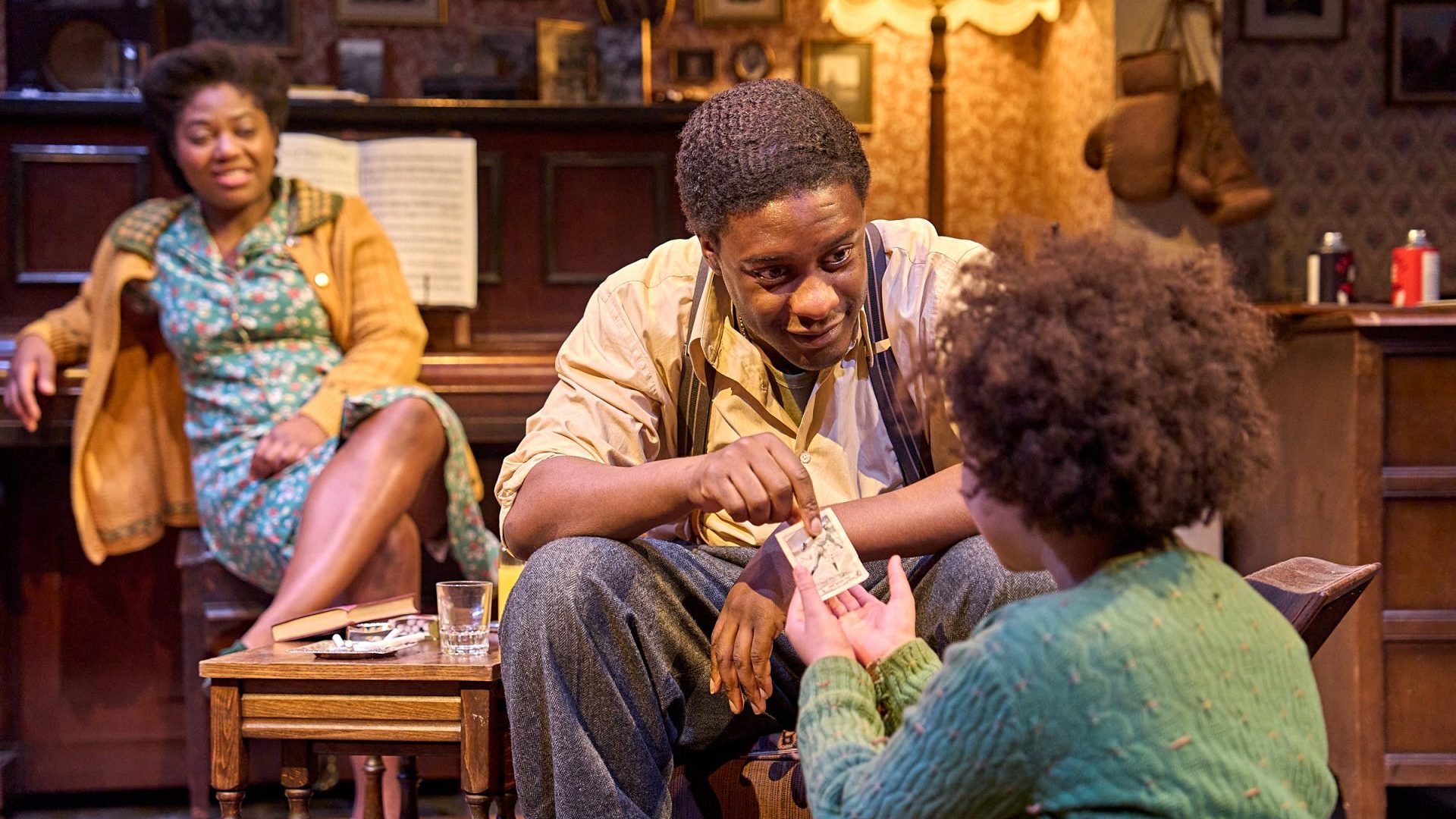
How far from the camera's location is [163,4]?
4566mm

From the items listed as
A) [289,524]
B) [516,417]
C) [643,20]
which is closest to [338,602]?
[289,524]

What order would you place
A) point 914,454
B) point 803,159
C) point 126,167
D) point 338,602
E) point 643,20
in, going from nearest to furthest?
point 803,159 < point 914,454 < point 338,602 < point 126,167 < point 643,20

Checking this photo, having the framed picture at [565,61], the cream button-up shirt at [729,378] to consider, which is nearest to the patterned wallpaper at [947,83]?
the framed picture at [565,61]

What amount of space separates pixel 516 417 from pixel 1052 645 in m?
2.66

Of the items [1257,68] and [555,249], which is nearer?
[555,249]

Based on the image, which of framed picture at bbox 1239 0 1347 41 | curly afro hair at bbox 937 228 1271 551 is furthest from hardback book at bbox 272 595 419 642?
framed picture at bbox 1239 0 1347 41

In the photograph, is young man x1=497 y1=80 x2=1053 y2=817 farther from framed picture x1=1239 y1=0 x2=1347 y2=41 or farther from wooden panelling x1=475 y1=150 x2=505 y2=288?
framed picture x1=1239 y1=0 x2=1347 y2=41

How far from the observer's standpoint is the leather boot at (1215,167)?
4.37 metres

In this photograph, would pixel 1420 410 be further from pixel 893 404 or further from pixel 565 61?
pixel 565 61

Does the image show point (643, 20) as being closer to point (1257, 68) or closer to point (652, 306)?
point (1257, 68)

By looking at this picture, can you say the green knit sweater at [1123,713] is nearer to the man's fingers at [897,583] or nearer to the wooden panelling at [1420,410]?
the man's fingers at [897,583]

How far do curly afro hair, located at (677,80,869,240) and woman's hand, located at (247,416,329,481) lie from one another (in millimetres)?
1559

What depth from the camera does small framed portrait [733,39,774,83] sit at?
16.9 feet

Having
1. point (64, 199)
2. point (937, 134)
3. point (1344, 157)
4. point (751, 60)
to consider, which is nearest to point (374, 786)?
point (64, 199)
